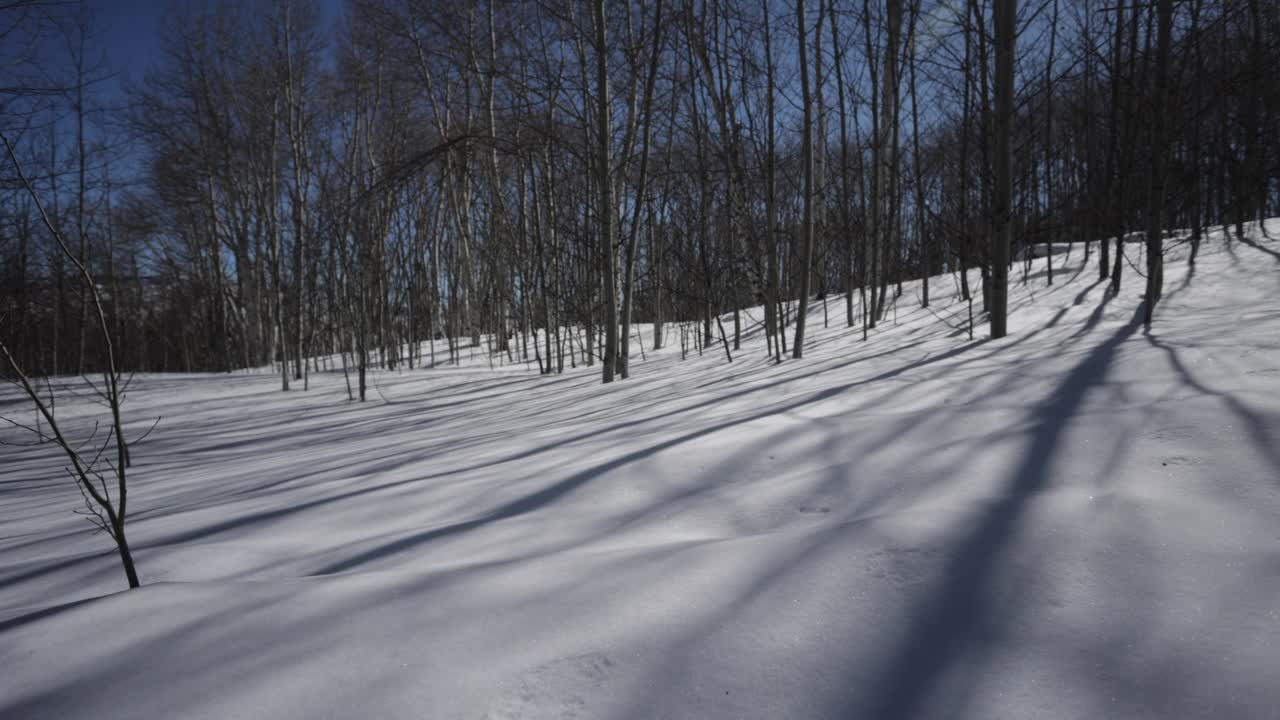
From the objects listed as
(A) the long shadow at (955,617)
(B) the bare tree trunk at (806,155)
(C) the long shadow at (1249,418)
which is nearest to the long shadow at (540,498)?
(A) the long shadow at (955,617)

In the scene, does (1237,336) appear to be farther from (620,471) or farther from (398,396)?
(398,396)

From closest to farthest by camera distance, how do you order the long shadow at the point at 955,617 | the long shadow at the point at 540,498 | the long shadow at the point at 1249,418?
the long shadow at the point at 955,617, the long shadow at the point at 1249,418, the long shadow at the point at 540,498

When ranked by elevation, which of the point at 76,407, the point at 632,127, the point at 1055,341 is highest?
the point at 632,127

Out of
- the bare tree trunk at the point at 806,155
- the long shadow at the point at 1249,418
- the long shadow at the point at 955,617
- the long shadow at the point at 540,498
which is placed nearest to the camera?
the long shadow at the point at 955,617

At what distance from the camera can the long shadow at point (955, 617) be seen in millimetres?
735

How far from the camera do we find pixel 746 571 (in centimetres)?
105

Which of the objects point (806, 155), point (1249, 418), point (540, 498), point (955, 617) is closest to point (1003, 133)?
point (806, 155)

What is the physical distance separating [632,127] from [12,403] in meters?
11.5

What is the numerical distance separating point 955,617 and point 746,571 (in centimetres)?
34

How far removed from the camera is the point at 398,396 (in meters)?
7.52

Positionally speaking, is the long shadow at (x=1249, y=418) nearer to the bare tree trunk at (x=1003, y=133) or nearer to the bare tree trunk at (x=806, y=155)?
the bare tree trunk at (x=1003, y=133)

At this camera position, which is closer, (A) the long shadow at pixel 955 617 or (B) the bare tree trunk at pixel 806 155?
(A) the long shadow at pixel 955 617

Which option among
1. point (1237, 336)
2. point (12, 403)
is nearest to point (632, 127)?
point (1237, 336)

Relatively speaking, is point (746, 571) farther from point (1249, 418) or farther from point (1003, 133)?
point (1003, 133)
